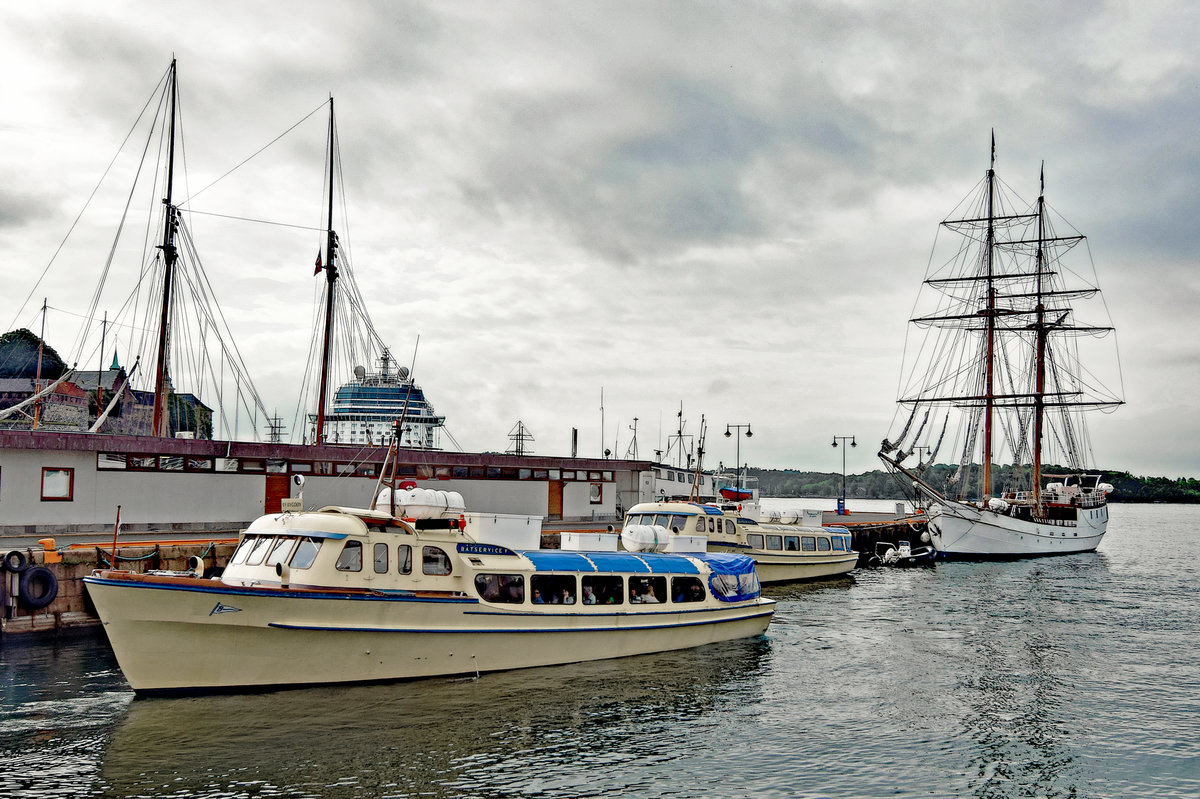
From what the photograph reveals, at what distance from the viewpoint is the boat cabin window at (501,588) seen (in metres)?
21.0

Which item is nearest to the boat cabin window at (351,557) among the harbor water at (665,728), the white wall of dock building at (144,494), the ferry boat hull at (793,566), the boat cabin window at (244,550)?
the boat cabin window at (244,550)

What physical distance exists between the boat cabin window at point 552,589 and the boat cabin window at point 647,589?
219cm

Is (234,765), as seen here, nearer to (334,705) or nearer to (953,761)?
(334,705)

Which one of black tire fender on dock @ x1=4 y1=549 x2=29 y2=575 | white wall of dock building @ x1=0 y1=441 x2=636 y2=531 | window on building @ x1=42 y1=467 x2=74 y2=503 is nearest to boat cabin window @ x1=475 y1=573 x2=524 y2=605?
black tire fender on dock @ x1=4 y1=549 x2=29 y2=575

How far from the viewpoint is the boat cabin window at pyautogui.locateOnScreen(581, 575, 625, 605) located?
22922mm

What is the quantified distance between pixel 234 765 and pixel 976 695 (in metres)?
17.2

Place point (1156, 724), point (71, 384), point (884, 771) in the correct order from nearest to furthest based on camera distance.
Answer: point (884, 771) < point (1156, 724) < point (71, 384)

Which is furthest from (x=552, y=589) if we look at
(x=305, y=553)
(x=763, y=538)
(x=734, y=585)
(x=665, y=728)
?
(x=763, y=538)

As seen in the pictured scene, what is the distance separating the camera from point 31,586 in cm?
2377

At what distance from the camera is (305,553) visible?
758 inches

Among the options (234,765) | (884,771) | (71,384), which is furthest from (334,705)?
(71,384)

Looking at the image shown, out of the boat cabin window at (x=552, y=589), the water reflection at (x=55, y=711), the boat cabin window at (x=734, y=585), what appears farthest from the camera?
the boat cabin window at (x=734, y=585)

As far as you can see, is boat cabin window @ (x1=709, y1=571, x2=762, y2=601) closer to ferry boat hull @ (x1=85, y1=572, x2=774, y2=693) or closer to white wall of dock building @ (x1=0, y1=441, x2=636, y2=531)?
ferry boat hull @ (x1=85, y1=572, x2=774, y2=693)

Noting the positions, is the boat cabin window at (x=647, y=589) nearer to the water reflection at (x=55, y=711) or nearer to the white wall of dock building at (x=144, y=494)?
the water reflection at (x=55, y=711)
